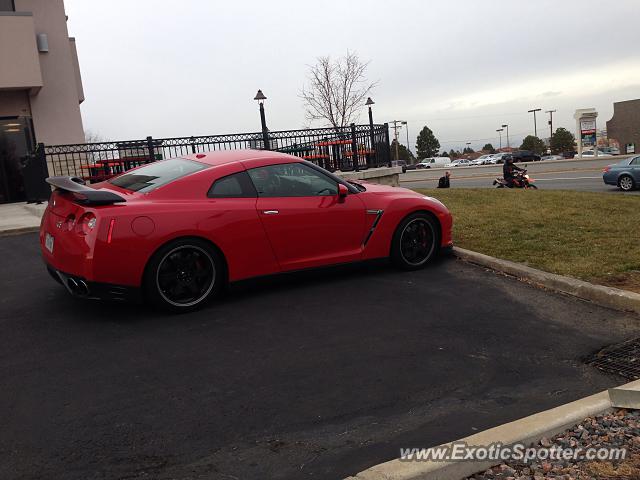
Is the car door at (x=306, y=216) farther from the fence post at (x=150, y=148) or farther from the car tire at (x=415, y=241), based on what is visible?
the fence post at (x=150, y=148)

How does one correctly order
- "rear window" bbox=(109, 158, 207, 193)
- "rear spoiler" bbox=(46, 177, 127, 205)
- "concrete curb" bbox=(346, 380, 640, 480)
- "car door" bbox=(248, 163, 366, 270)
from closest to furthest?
"concrete curb" bbox=(346, 380, 640, 480) → "rear spoiler" bbox=(46, 177, 127, 205) → "rear window" bbox=(109, 158, 207, 193) → "car door" bbox=(248, 163, 366, 270)

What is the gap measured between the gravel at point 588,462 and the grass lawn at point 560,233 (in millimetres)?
2697

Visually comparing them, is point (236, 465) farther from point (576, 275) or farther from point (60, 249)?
point (576, 275)

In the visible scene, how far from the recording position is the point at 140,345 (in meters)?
4.33

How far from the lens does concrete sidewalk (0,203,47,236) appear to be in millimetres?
10125

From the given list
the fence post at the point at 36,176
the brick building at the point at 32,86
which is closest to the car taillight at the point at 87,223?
the fence post at the point at 36,176

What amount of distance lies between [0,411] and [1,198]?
1594cm

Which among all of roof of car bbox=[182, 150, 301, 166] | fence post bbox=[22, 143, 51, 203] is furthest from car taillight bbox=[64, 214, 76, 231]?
fence post bbox=[22, 143, 51, 203]

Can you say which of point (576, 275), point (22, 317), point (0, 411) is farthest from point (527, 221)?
point (0, 411)

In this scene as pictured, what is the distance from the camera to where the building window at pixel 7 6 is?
1740cm

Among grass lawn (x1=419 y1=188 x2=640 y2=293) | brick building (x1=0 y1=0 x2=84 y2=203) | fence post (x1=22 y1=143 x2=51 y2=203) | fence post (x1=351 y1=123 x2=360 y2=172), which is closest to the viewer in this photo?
grass lawn (x1=419 y1=188 x2=640 y2=293)

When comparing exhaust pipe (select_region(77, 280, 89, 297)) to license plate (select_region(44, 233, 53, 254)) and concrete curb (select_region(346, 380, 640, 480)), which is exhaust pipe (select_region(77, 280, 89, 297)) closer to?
license plate (select_region(44, 233, 53, 254))

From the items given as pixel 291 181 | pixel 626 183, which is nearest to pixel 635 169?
pixel 626 183

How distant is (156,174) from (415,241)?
118 inches
